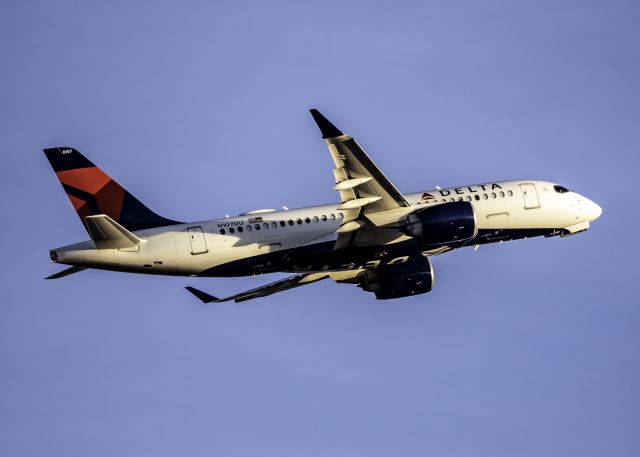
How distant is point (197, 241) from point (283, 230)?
4.85m

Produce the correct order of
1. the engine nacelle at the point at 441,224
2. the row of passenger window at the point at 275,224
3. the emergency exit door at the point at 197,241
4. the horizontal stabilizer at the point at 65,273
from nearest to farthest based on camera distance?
the horizontal stabilizer at the point at 65,273, the emergency exit door at the point at 197,241, the engine nacelle at the point at 441,224, the row of passenger window at the point at 275,224

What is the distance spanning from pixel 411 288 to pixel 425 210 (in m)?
6.09

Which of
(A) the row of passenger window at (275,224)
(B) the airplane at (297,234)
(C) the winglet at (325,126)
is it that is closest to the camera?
(C) the winglet at (325,126)

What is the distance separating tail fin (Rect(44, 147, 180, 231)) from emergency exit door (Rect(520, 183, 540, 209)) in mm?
20892

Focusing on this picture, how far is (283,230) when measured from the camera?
6166cm

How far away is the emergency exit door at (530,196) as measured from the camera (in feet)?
219

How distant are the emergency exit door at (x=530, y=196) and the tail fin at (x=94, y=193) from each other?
20.9 metres

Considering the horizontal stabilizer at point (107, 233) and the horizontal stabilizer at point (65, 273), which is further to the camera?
the horizontal stabilizer at point (65, 273)

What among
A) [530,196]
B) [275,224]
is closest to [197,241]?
[275,224]

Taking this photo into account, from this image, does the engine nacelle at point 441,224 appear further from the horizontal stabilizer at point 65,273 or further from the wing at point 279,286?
the horizontal stabilizer at point 65,273

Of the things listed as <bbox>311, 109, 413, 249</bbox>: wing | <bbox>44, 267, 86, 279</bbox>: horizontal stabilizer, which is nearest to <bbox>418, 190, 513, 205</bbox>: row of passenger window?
<bbox>311, 109, 413, 249</bbox>: wing

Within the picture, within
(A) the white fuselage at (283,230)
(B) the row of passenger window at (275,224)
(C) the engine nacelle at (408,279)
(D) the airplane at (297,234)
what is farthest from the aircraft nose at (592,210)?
(B) the row of passenger window at (275,224)

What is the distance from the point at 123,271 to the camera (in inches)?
2287

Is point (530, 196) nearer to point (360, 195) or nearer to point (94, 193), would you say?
point (360, 195)
